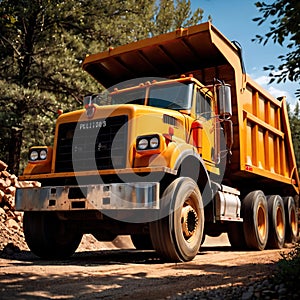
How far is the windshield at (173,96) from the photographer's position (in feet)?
24.7

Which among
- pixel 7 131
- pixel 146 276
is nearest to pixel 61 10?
pixel 7 131

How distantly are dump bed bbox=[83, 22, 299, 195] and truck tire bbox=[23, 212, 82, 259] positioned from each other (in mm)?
3403

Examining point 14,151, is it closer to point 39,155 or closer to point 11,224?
point 11,224

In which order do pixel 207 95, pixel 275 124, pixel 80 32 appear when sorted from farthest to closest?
pixel 80 32 < pixel 275 124 < pixel 207 95

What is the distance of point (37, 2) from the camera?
13.1 meters

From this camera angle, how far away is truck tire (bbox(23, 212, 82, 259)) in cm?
725

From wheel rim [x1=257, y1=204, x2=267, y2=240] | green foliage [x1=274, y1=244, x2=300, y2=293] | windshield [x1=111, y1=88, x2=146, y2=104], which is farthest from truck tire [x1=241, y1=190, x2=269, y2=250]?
green foliage [x1=274, y1=244, x2=300, y2=293]

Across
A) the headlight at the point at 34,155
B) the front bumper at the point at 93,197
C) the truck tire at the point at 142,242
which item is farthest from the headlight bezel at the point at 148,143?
the truck tire at the point at 142,242

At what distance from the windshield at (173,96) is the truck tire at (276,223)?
12.5 feet

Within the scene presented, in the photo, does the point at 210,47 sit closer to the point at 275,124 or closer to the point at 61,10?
the point at 275,124

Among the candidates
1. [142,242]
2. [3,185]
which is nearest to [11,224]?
[3,185]

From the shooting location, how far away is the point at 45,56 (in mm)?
13922

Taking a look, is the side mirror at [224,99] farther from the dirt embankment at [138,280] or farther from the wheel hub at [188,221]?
the dirt embankment at [138,280]

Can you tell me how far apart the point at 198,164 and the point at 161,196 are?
1.06 metres
